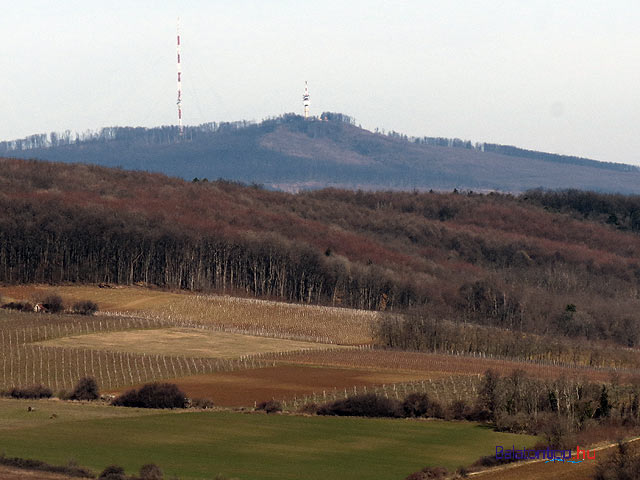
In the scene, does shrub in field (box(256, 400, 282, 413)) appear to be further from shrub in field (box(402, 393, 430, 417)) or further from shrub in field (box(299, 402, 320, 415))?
shrub in field (box(402, 393, 430, 417))

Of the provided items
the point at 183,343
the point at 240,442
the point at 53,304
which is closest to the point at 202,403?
the point at 240,442

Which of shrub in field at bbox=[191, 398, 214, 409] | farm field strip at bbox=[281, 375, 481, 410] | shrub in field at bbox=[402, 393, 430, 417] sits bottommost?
farm field strip at bbox=[281, 375, 481, 410]

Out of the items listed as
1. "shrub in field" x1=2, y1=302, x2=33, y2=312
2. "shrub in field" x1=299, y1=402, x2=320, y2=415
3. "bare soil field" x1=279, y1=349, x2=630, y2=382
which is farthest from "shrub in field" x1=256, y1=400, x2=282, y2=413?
"shrub in field" x1=2, y1=302, x2=33, y2=312

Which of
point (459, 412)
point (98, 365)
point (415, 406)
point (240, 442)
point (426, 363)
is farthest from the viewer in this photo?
point (426, 363)

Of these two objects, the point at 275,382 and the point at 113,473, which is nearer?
the point at 113,473

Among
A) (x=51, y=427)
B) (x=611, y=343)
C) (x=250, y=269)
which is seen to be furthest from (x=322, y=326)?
(x=51, y=427)

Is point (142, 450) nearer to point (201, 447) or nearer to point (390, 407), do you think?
point (201, 447)

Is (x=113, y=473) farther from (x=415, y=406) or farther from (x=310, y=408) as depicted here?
(x=415, y=406)
